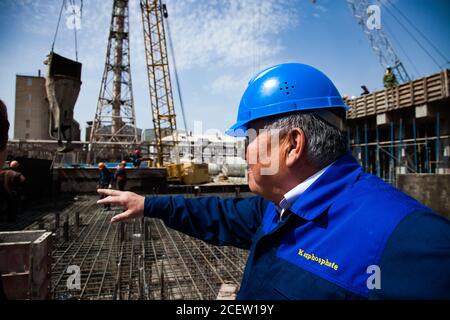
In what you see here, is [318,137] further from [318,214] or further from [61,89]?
[61,89]

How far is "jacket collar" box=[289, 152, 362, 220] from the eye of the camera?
1035 millimetres

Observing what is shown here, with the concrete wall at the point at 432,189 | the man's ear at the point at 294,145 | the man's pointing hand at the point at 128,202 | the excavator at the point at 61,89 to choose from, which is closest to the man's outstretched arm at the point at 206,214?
the man's pointing hand at the point at 128,202

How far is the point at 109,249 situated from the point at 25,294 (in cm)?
310

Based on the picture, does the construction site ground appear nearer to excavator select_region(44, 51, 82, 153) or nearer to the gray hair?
excavator select_region(44, 51, 82, 153)

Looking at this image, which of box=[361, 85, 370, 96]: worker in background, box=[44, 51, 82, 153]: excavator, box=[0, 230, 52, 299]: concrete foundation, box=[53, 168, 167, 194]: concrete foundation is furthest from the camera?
box=[361, 85, 370, 96]: worker in background

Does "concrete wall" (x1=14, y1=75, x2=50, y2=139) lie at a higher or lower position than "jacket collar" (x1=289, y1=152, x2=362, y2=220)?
higher

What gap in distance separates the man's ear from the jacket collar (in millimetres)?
143

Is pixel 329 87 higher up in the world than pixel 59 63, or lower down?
lower down

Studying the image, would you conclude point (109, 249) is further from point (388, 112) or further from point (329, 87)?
point (388, 112)

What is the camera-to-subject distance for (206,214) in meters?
1.80

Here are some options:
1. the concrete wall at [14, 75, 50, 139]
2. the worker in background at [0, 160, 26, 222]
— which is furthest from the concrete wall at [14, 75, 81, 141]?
the worker in background at [0, 160, 26, 222]

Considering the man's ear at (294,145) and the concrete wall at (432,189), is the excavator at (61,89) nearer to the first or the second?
the man's ear at (294,145)

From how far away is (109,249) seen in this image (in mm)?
5301

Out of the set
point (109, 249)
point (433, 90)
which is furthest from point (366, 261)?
point (433, 90)
